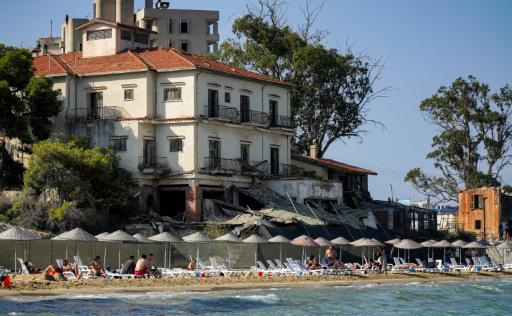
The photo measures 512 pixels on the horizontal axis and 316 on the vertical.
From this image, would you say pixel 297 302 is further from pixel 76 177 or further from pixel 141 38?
pixel 141 38

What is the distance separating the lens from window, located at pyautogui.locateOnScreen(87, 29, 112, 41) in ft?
230

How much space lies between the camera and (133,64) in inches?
2603

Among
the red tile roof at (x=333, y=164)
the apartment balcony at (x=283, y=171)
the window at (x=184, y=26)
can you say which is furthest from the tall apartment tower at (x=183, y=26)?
the apartment balcony at (x=283, y=171)

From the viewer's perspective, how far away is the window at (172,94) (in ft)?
214

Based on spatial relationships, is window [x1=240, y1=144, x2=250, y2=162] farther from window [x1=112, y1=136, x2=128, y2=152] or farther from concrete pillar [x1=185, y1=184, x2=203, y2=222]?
window [x1=112, y1=136, x2=128, y2=152]

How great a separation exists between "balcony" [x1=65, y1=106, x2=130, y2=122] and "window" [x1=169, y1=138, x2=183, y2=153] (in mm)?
2982

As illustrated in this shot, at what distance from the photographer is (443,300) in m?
50.8

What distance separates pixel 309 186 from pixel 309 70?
Answer: 1533 centimetres

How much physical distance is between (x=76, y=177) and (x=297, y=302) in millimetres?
17819

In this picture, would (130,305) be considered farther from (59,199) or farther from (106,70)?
(106,70)

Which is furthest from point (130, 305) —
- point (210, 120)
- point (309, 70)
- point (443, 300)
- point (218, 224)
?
point (309, 70)

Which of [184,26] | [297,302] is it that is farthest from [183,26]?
[297,302]

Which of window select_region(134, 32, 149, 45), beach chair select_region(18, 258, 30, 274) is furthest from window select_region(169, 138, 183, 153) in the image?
beach chair select_region(18, 258, 30, 274)

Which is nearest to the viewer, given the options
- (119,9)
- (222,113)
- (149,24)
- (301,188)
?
(222,113)
